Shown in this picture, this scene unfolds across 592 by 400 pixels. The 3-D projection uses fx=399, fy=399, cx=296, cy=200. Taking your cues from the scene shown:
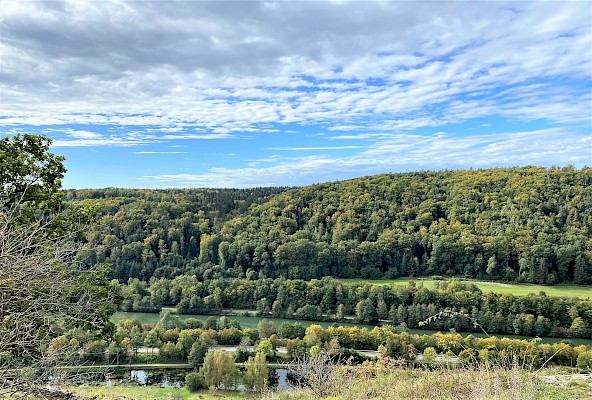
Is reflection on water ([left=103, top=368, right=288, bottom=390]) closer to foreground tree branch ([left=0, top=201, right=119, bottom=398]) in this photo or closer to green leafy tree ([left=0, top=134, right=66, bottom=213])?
green leafy tree ([left=0, top=134, right=66, bottom=213])

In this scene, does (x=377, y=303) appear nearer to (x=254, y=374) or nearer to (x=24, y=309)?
(x=254, y=374)

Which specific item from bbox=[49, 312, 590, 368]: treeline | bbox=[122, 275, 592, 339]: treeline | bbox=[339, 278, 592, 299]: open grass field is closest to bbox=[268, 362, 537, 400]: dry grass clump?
bbox=[49, 312, 590, 368]: treeline

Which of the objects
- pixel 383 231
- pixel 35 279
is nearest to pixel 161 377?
pixel 35 279

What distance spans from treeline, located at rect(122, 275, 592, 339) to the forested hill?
20.3 feet

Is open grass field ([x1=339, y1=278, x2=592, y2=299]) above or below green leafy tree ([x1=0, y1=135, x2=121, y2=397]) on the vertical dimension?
below

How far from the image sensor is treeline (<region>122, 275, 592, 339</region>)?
28.3 meters

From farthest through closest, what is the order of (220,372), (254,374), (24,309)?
(220,372) < (254,374) < (24,309)

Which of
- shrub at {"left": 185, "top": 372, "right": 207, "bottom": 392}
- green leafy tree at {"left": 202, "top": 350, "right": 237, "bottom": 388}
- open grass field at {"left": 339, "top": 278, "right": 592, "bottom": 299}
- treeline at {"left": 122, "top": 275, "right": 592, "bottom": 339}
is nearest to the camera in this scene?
green leafy tree at {"left": 202, "top": 350, "right": 237, "bottom": 388}

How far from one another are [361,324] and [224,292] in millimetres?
14171

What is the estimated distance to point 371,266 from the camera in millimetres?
47344

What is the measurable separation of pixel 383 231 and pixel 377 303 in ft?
63.1

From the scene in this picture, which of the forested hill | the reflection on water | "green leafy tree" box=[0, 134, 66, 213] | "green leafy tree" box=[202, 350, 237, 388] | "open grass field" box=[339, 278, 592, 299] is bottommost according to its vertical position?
the reflection on water

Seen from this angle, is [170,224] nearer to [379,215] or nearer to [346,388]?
[379,215]

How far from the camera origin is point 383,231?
172 feet
